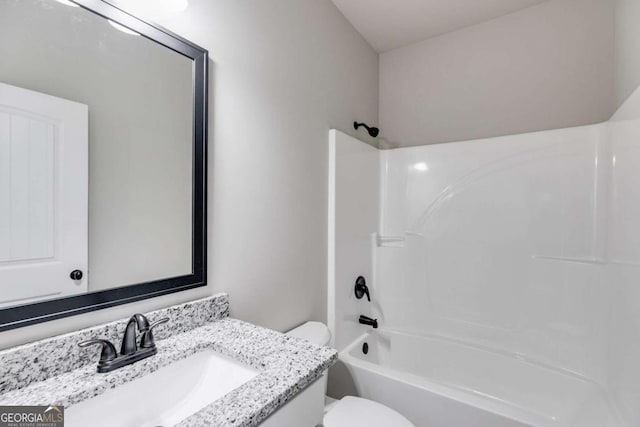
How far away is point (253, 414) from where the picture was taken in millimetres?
616

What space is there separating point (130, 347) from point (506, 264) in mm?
2127

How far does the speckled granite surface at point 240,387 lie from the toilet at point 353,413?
0.44 m

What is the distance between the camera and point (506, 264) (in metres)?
1.98

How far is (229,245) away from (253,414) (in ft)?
2.41

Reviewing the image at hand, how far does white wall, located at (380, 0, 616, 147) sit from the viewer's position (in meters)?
1.87

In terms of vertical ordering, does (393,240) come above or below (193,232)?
below

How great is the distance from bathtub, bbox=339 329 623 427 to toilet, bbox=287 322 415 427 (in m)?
0.19

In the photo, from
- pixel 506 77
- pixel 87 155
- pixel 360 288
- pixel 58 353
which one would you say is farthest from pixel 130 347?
pixel 506 77

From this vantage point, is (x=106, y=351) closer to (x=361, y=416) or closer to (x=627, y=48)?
(x=361, y=416)

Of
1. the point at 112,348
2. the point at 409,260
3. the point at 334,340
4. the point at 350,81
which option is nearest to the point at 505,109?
the point at 350,81

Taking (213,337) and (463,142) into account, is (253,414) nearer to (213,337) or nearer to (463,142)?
(213,337)

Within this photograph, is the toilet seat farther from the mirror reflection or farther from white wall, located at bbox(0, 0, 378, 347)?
the mirror reflection

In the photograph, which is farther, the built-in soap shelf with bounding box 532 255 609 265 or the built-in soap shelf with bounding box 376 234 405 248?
the built-in soap shelf with bounding box 376 234 405 248

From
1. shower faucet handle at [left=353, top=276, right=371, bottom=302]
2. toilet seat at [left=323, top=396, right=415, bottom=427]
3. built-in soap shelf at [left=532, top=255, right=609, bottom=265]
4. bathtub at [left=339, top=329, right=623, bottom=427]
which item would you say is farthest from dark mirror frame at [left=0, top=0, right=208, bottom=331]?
built-in soap shelf at [left=532, top=255, right=609, bottom=265]
